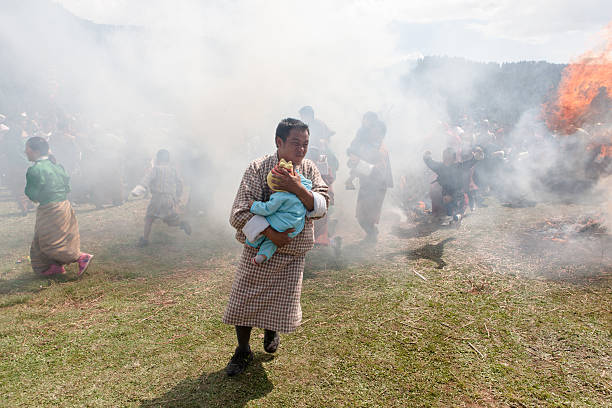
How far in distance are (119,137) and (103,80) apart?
15.1 feet

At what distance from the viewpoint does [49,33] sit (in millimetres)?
16766

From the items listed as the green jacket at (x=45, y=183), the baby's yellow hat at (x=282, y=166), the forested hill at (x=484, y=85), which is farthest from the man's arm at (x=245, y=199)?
the forested hill at (x=484, y=85)

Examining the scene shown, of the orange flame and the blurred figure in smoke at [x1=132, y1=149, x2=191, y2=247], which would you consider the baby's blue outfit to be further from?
the orange flame

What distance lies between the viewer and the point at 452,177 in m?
7.83

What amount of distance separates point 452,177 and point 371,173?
1833mm

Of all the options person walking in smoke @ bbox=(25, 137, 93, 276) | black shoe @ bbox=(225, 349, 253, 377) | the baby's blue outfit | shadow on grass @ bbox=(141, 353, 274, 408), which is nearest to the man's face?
the baby's blue outfit

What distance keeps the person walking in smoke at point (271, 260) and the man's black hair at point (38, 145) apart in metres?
3.96

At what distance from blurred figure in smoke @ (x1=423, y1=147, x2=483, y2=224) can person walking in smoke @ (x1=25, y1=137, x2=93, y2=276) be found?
6.52 metres

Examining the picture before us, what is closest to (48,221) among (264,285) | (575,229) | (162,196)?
(162,196)

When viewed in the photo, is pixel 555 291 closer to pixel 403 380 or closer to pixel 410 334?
pixel 410 334

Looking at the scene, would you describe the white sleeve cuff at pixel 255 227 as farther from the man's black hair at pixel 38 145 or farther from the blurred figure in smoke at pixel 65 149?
the blurred figure in smoke at pixel 65 149

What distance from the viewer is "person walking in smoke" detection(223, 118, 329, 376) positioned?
2807 millimetres

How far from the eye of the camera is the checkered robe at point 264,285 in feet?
9.62

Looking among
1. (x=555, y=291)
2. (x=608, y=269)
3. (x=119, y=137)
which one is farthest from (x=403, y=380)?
(x=119, y=137)
